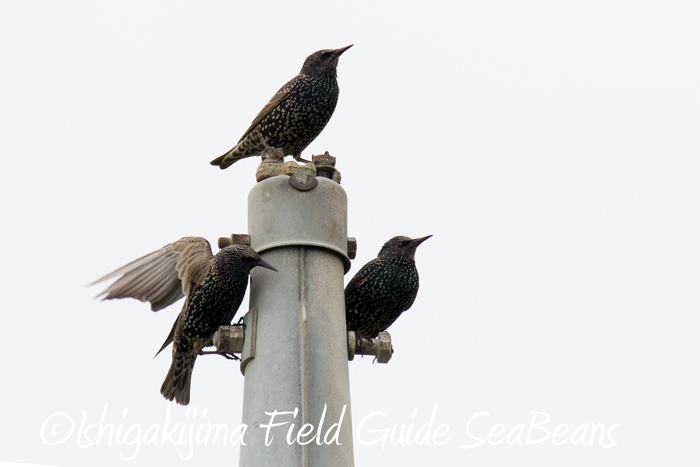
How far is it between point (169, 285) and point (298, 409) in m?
2.07

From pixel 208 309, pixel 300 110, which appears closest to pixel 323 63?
pixel 300 110

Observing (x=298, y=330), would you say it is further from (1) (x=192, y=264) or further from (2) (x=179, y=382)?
(2) (x=179, y=382)

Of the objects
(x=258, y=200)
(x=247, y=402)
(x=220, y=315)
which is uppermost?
(x=258, y=200)

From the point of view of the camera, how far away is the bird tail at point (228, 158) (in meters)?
7.64

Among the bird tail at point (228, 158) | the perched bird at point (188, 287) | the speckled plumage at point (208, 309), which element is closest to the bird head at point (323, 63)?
the bird tail at point (228, 158)

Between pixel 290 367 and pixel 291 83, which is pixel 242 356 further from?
pixel 291 83

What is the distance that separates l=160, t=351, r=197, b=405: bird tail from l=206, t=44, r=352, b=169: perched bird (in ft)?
5.41

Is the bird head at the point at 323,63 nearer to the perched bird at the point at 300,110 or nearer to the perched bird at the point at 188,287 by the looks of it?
the perched bird at the point at 300,110

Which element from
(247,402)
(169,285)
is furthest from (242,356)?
(169,285)

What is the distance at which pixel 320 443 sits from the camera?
492 centimetres

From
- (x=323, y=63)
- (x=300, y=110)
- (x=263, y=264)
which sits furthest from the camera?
(x=323, y=63)

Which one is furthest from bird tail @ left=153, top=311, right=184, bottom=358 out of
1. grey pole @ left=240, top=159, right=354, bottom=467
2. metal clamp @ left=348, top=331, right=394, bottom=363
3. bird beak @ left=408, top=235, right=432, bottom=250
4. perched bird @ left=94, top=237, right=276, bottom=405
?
bird beak @ left=408, top=235, right=432, bottom=250

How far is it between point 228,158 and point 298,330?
8.87 feet

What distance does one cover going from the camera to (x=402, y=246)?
6.73 m
